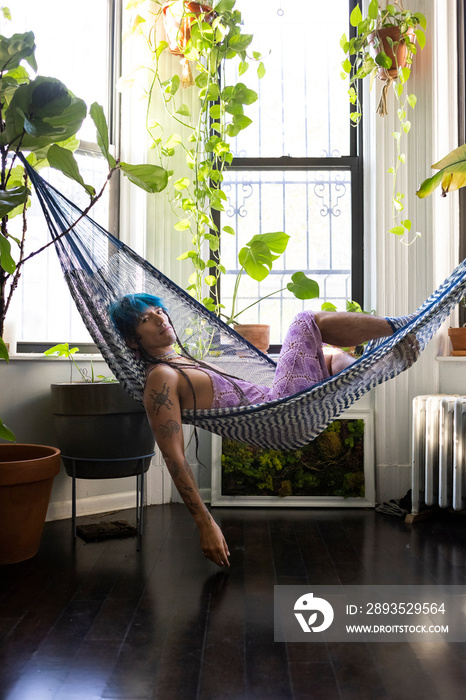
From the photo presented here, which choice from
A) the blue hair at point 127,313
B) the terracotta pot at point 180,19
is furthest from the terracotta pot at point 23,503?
the terracotta pot at point 180,19

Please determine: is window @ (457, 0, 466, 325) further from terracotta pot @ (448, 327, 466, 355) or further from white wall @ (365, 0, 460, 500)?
terracotta pot @ (448, 327, 466, 355)

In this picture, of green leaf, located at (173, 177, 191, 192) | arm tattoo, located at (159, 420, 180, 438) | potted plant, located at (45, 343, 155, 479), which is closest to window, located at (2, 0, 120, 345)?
green leaf, located at (173, 177, 191, 192)

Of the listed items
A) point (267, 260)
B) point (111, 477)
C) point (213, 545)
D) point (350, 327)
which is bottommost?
point (213, 545)

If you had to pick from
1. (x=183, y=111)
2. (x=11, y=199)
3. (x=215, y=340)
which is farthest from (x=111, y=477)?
(x=183, y=111)

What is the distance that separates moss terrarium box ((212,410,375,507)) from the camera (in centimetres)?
285

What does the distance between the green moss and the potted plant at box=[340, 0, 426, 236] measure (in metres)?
1.00

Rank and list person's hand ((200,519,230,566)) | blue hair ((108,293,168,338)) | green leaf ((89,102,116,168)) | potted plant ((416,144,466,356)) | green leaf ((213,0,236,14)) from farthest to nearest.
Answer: green leaf ((213,0,236,14))
potted plant ((416,144,466,356))
blue hair ((108,293,168,338))
person's hand ((200,519,230,566))
green leaf ((89,102,116,168))

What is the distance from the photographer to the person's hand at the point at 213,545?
1.90 meters

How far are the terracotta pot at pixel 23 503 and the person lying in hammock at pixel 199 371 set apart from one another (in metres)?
0.42

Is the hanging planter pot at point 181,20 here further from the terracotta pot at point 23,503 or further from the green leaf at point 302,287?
the terracotta pot at point 23,503

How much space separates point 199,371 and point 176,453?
0.31 m

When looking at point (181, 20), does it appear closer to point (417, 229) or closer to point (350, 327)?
point (417, 229)

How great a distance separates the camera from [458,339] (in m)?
2.86

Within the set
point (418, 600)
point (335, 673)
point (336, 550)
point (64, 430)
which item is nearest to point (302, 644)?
point (335, 673)
